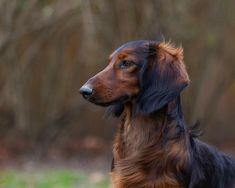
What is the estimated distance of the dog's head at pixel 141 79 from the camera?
5.98m

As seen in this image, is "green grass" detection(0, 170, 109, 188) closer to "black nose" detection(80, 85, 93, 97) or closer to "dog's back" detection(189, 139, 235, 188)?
"dog's back" detection(189, 139, 235, 188)

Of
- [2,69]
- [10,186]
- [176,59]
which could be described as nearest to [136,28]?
[2,69]

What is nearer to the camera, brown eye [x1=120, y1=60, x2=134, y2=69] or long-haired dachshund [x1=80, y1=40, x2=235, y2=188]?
long-haired dachshund [x1=80, y1=40, x2=235, y2=188]

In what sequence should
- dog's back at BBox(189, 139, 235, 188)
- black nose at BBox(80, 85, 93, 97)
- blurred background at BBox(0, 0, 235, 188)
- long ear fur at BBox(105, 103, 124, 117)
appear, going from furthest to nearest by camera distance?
blurred background at BBox(0, 0, 235, 188) < long ear fur at BBox(105, 103, 124, 117) < dog's back at BBox(189, 139, 235, 188) < black nose at BBox(80, 85, 93, 97)

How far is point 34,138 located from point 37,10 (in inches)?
102

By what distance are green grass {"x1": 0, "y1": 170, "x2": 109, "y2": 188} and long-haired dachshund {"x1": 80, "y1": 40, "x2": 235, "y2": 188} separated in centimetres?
377

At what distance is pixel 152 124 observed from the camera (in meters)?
6.11

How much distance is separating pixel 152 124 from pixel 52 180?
14.2 ft

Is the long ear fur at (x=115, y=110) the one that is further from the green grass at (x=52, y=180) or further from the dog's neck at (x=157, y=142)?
the green grass at (x=52, y=180)

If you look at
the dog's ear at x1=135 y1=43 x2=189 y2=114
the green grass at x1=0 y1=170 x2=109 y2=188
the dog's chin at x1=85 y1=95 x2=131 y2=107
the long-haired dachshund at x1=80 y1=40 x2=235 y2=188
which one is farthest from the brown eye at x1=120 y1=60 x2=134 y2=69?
the green grass at x1=0 y1=170 x2=109 y2=188

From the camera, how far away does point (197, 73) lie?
14.2 m

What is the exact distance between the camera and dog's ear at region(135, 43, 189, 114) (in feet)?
19.7

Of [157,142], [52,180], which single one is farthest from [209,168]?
[52,180]

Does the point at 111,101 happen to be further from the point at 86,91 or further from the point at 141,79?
the point at 141,79
